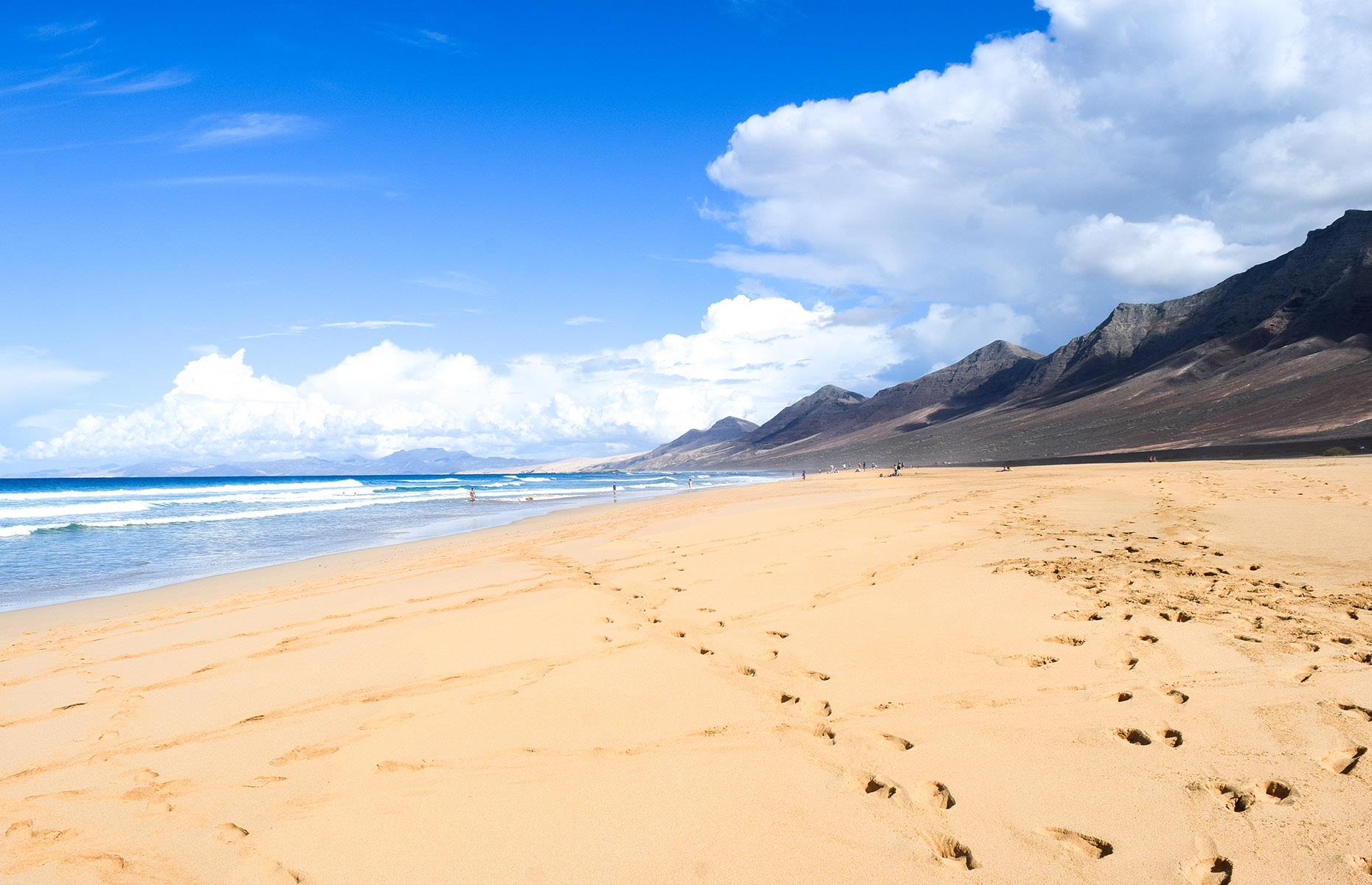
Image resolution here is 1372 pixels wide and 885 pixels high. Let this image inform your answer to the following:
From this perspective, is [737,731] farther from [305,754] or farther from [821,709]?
[305,754]

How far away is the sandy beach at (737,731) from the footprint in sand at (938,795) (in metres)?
0.02

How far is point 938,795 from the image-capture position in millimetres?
3521

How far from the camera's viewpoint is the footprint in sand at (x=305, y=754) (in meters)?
4.36

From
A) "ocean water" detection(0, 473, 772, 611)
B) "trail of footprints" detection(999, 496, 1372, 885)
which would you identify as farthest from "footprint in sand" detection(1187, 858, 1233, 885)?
"ocean water" detection(0, 473, 772, 611)

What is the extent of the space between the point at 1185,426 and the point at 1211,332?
4916 cm

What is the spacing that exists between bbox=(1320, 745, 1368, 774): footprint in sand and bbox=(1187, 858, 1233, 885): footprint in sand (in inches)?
48.6

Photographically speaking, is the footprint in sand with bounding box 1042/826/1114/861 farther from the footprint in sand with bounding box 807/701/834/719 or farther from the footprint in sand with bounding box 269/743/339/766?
the footprint in sand with bounding box 269/743/339/766

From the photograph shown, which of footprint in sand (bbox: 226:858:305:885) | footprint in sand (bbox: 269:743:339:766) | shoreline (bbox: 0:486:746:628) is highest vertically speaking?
footprint in sand (bbox: 269:743:339:766)

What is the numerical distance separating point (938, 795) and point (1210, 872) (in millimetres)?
1118

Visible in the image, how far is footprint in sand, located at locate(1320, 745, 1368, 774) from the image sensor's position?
354cm

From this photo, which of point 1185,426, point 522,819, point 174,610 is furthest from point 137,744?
point 1185,426

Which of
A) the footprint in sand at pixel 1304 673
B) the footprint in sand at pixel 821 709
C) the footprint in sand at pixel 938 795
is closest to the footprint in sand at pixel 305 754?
the footprint in sand at pixel 821 709

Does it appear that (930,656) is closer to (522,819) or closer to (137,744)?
(522,819)

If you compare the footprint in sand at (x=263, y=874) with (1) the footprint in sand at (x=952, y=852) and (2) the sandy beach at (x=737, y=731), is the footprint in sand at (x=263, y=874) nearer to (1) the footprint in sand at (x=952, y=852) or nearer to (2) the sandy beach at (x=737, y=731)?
(2) the sandy beach at (x=737, y=731)
